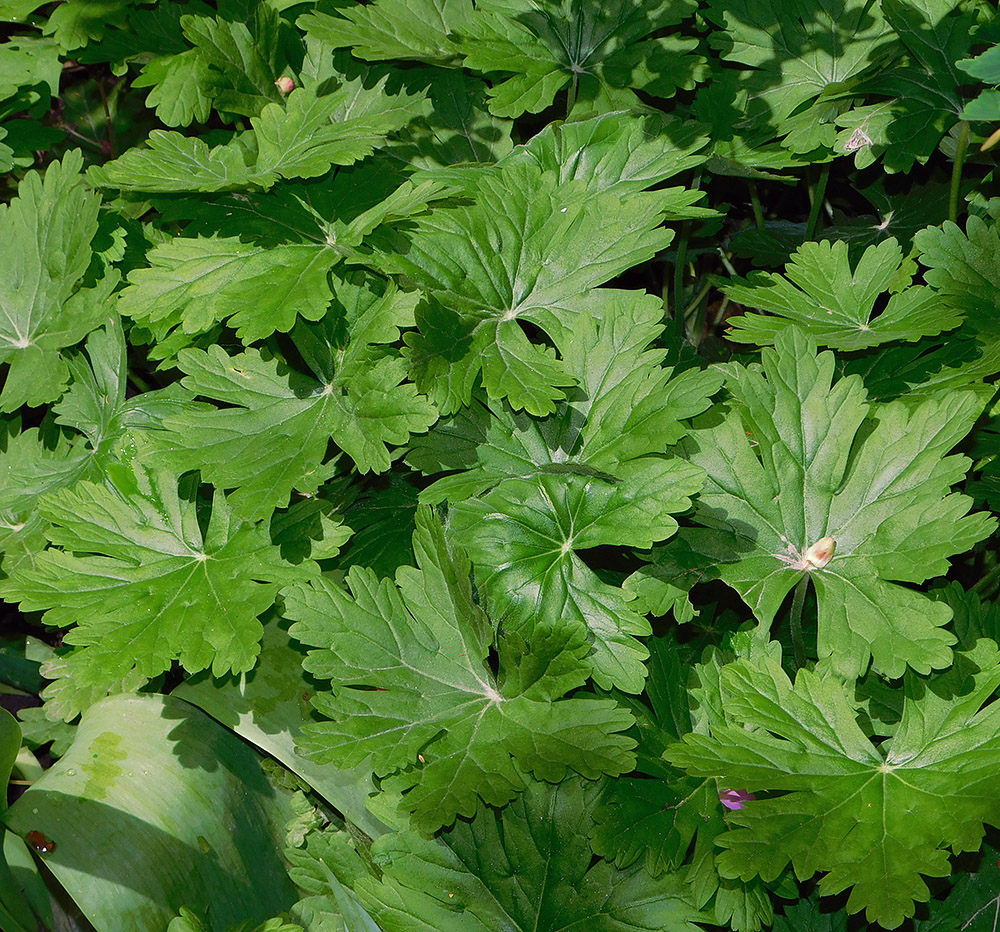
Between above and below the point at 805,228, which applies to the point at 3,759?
below

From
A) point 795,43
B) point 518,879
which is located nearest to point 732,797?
point 518,879

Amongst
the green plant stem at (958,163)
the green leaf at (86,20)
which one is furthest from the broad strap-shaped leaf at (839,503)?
the green leaf at (86,20)

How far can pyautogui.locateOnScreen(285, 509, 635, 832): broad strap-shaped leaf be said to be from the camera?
141cm

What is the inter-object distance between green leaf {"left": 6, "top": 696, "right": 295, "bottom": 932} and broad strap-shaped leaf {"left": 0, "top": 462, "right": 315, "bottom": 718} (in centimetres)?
13

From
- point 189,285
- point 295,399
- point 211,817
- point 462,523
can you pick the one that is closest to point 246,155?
point 189,285

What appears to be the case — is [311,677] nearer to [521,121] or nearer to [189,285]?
[189,285]

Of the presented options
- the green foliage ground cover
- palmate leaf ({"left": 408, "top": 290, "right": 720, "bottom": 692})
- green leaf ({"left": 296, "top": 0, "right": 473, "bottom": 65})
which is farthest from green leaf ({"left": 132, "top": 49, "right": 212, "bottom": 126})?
palmate leaf ({"left": 408, "top": 290, "right": 720, "bottom": 692})

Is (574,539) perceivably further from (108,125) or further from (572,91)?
(108,125)

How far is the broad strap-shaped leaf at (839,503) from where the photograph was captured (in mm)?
1386

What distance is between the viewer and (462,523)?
1510 millimetres

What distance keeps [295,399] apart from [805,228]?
1.36m

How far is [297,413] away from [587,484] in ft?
1.71

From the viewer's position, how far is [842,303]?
181 cm

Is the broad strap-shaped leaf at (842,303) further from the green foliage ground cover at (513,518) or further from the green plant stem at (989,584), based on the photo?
the green plant stem at (989,584)
